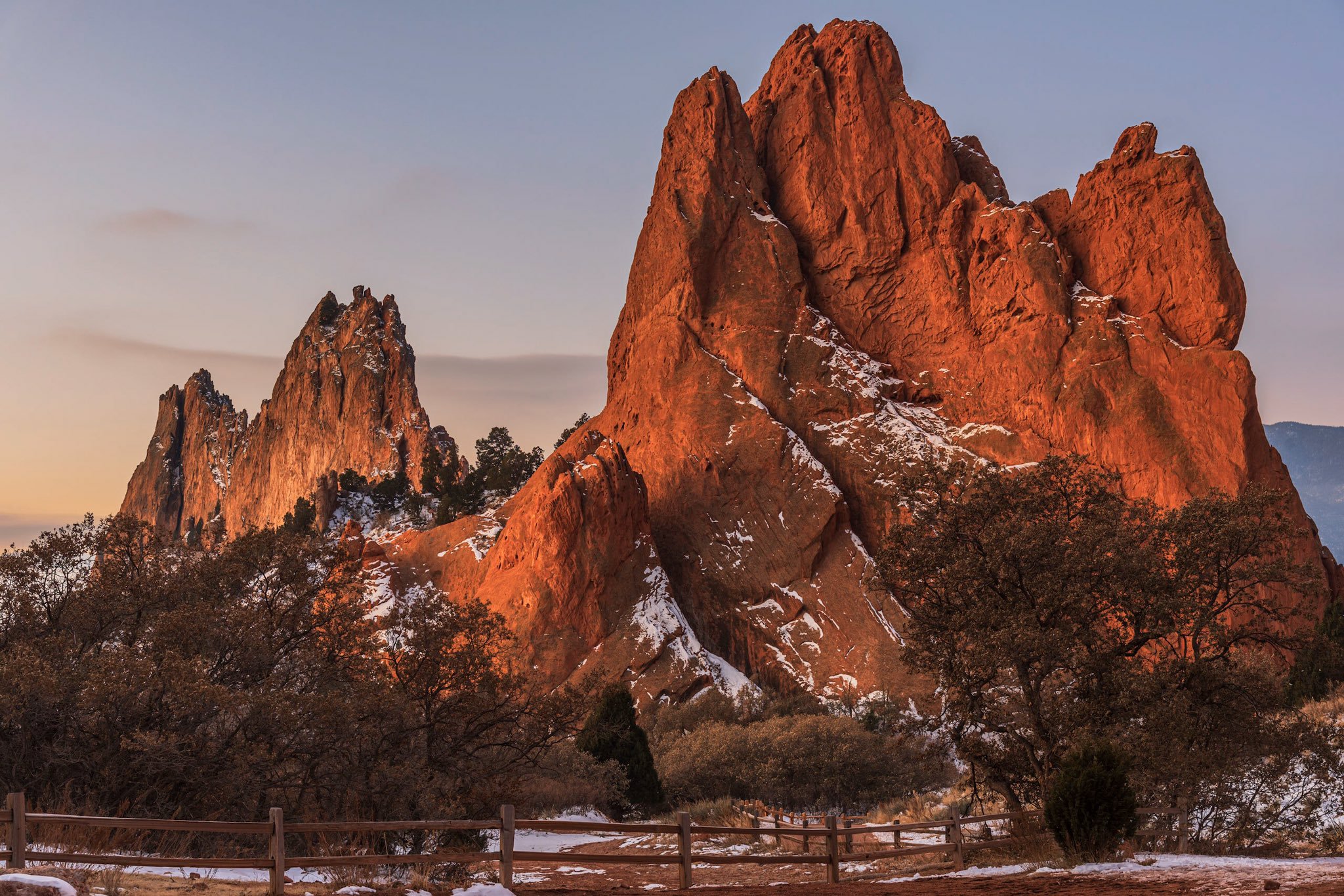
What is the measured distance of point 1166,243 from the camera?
72.1 m

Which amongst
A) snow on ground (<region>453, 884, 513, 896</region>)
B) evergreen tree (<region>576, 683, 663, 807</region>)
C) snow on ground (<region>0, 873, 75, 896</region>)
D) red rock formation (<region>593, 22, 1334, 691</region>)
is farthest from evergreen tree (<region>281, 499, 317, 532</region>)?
snow on ground (<region>0, 873, 75, 896</region>)

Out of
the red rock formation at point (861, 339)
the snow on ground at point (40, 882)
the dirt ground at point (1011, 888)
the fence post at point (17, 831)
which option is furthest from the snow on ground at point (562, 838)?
the red rock formation at point (861, 339)

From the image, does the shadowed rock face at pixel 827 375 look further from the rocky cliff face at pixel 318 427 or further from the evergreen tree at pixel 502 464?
the rocky cliff face at pixel 318 427

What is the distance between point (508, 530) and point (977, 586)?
144ft

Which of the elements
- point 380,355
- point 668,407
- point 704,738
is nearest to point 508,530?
point 668,407

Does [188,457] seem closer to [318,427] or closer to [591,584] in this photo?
[318,427]

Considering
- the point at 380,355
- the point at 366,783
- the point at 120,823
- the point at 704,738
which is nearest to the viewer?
the point at 120,823

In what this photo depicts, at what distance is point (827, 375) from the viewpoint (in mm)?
74312

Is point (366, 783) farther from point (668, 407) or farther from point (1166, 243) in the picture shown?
point (1166, 243)

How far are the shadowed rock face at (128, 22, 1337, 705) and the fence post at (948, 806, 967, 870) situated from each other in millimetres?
37620

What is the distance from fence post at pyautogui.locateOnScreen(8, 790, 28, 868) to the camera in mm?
11719

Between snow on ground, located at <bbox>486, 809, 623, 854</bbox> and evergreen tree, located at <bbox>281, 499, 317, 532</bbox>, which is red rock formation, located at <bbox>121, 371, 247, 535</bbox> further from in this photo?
snow on ground, located at <bbox>486, 809, 623, 854</bbox>

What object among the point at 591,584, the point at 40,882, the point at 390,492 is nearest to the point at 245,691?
the point at 40,882

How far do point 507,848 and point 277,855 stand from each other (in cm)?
290
